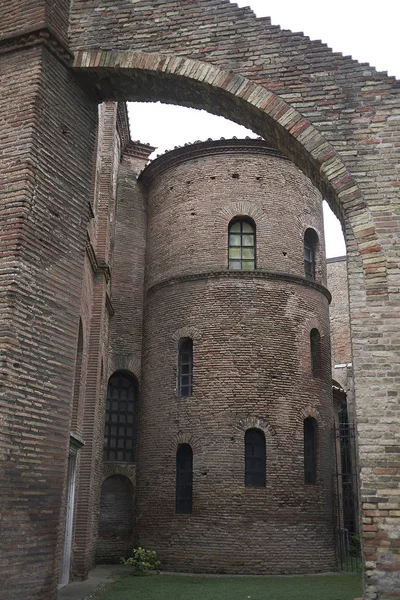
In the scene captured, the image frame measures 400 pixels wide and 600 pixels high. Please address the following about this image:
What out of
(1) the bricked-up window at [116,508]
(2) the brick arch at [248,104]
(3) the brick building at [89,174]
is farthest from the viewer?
(1) the bricked-up window at [116,508]

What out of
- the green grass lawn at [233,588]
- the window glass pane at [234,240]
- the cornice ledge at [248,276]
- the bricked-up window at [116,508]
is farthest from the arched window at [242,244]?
the green grass lawn at [233,588]

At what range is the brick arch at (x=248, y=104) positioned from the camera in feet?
22.3

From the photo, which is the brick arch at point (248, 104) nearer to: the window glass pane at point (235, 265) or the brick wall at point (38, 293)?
the brick wall at point (38, 293)

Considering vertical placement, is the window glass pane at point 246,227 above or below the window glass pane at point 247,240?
above

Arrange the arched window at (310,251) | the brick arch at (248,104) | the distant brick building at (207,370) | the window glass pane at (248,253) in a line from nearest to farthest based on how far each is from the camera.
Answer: the brick arch at (248,104) < the distant brick building at (207,370) < the window glass pane at (248,253) < the arched window at (310,251)

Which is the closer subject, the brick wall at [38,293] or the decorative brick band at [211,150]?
the brick wall at [38,293]

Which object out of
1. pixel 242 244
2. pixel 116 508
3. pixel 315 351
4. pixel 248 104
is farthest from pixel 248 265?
pixel 248 104

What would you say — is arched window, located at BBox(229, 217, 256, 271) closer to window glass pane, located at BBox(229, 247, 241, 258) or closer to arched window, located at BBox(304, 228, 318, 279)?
window glass pane, located at BBox(229, 247, 241, 258)

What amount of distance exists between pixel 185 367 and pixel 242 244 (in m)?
3.38

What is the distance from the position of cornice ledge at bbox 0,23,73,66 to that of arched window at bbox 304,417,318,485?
10080 millimetres

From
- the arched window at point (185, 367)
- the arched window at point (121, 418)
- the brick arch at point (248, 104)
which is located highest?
the brick arch at point (248, 104)

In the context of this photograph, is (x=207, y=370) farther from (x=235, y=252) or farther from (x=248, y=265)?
(x=235, y=252)

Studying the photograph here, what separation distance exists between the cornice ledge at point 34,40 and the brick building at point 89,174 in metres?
0.02

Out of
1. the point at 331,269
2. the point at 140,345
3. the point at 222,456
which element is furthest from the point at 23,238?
the point at 331,269
